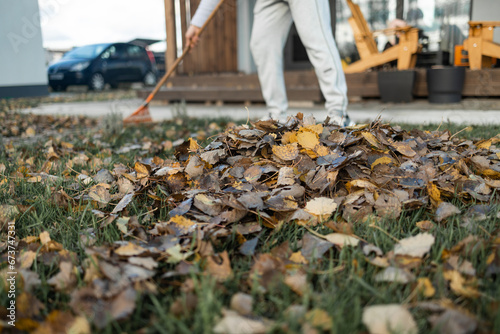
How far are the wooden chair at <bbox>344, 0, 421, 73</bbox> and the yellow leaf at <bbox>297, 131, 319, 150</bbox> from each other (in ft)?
12.9

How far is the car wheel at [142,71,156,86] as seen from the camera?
13.7 metres

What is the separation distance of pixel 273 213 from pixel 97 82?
483 inches

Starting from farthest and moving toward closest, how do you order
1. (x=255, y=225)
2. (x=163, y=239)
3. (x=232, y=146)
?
(x=232, y=146), (x=255, y=225), (x=163, y=239)

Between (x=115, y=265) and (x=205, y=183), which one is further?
(x=205, y=183)

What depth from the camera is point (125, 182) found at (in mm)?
1652

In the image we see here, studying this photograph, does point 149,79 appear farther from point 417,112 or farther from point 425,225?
point 425,225

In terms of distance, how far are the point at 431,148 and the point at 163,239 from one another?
1.34m

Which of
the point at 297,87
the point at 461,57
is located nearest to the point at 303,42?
the point at 297,87

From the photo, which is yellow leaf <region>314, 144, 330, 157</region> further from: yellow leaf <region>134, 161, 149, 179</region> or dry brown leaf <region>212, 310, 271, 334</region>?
dry brown leaf <region>212, 310, 271, 334</region>

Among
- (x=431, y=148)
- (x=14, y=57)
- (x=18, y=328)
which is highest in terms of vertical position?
(x=14, y=57)

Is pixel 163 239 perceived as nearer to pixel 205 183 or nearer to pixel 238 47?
pixel 205 183

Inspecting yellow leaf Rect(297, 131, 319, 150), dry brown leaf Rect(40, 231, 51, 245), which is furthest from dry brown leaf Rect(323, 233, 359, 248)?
dry brown leaf Rect(40, 231, 51, 245)

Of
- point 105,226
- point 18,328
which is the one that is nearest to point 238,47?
point 105,226

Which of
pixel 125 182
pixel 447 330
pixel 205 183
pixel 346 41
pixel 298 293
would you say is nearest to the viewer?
pixel 447 330
